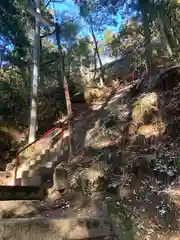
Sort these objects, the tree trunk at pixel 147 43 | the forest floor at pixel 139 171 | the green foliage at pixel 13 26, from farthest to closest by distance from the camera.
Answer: the green foliage at pixel 13 26
the tree trunk at pixel 147 43
the forest floor at pixel 139 171

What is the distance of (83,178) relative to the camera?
19.5 ft

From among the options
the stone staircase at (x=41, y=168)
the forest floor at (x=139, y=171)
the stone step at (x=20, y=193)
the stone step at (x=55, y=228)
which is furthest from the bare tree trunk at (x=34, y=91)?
the stone step at (x=55, y=228)

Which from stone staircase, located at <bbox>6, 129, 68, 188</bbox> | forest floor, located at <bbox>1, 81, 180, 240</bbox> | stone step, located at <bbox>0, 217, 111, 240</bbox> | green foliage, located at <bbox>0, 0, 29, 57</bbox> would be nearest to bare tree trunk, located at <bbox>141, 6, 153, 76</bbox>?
forest floor, located at <bbox>1, 81, 180, 240</bbox>

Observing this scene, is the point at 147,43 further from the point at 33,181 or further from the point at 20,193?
the point at 20,193

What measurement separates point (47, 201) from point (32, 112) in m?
5.89

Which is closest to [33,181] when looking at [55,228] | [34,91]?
[55,228]

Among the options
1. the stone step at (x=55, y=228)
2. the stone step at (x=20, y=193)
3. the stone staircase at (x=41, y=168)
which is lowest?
the stone step at (x=55, y=228)

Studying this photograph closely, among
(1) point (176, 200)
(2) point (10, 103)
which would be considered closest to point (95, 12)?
(2) point (10, 103)

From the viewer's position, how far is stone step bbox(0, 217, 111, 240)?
349 centimetres

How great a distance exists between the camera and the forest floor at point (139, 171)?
4266mm

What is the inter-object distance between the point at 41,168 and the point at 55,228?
4.84 m

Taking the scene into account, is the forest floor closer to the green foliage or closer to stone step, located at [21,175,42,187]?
stone step, located at [21,175,42,187]

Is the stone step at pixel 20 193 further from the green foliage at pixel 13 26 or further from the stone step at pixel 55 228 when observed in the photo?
the green foliage at pixel 13 26

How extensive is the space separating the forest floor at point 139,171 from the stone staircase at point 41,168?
614mm
